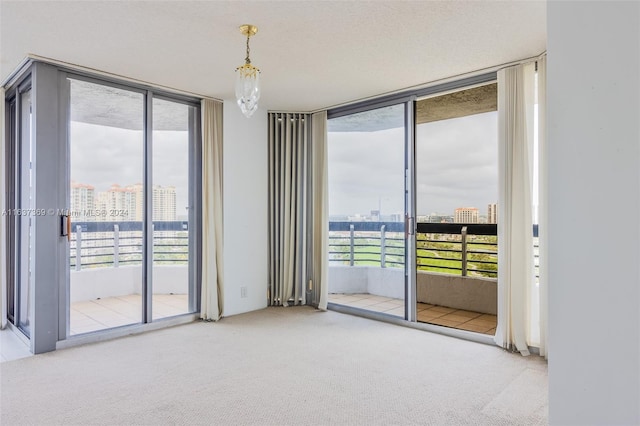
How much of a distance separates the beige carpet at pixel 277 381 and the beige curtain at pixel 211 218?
57 centimetres

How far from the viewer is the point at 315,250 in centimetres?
499

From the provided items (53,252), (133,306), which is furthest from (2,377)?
(133,306)

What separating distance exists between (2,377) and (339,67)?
11.3 ft

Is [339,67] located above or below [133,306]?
above

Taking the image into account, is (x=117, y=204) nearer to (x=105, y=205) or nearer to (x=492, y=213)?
(x=105, y=205)

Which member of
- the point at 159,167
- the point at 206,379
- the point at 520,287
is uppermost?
the point at 159,167

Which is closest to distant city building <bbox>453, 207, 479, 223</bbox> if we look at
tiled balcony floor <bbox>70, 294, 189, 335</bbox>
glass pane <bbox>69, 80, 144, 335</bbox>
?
tiled balcony floor <bbox>70, 294, 189, 335</bbox>

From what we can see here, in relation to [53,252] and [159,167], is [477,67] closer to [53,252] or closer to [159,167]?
[159,167]

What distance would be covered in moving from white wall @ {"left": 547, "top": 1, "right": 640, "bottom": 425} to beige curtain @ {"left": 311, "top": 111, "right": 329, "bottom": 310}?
13.7 ft

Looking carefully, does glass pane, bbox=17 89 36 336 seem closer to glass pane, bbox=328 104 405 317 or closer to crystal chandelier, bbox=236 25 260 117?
crystal chandelier, bbox=236 25 260 117

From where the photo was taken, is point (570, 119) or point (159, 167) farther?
point (159, 167)

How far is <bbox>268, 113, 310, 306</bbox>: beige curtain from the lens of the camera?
16.5ft

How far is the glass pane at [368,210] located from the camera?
4352 mm

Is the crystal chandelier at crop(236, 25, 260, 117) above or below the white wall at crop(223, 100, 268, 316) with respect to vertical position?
above
